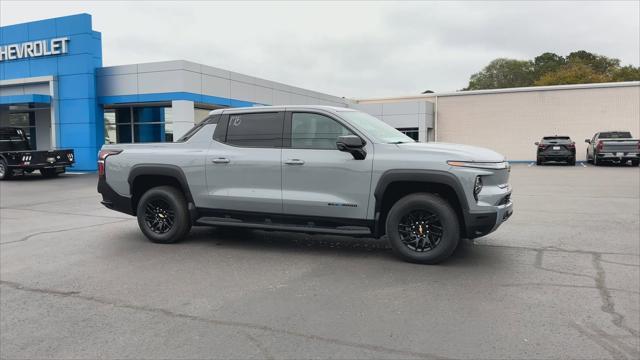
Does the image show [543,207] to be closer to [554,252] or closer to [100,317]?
[554,252]

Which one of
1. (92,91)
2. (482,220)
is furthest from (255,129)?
(92,91)

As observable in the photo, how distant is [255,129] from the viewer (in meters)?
6.72

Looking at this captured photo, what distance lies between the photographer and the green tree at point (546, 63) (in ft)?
234

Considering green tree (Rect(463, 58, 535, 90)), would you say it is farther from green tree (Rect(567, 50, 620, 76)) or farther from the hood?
the hood

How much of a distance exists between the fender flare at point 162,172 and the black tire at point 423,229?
110 inches

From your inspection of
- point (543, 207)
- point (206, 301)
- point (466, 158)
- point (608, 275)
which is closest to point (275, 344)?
point (206, 301)

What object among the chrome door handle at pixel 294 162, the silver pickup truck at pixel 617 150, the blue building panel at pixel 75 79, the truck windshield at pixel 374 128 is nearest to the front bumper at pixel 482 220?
the truck windshield at pixel 374 128

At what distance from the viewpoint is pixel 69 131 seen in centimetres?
2544

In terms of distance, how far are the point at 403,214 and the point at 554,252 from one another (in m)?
2.16

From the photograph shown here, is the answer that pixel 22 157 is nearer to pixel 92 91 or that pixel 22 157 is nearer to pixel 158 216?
pixel 92 91

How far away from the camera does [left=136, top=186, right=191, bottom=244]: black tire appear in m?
6.98

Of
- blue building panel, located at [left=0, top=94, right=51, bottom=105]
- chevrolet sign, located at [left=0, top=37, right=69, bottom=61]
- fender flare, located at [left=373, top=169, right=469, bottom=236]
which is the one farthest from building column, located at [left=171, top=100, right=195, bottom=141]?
fender flare, located at [left=373, top=169, right=469, bottom=236]

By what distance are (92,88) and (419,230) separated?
23.2 meters

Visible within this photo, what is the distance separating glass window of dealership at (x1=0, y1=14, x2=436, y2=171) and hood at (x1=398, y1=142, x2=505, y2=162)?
19.3 meters
